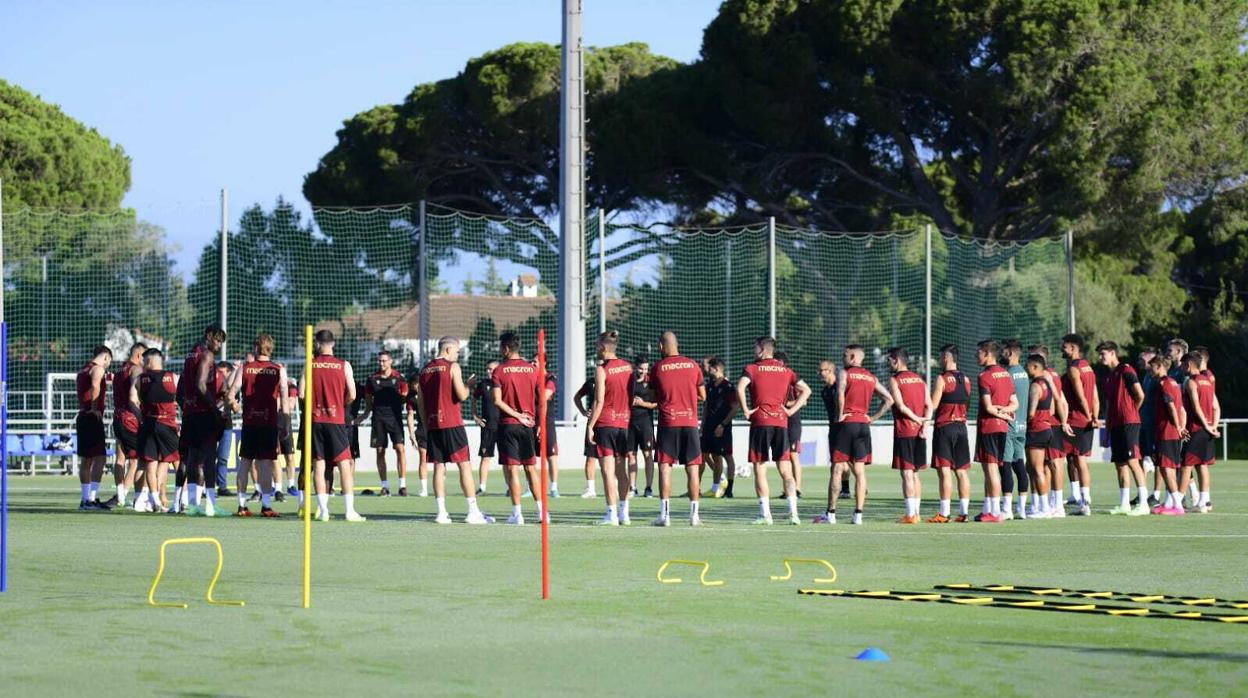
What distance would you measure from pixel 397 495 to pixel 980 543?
10713mm

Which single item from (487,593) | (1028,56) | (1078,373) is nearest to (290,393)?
(1078,373)

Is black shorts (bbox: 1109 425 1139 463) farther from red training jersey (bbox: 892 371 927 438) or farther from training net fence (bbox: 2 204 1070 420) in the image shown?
training net fence (bbox: 2 204 1070 420)

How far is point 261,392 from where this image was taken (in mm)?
18734

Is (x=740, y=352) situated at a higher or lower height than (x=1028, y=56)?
lower

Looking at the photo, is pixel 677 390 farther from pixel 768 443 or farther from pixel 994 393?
pixel 994 393

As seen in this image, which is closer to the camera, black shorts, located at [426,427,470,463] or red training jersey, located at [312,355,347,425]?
black shorts, located at [426,427,470,463]

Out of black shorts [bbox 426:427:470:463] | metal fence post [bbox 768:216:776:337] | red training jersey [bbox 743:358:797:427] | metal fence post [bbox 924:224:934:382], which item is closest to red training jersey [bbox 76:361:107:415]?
black shorts [bbox 426:427:470:463]

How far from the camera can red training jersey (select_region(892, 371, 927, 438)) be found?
1809 centimetres

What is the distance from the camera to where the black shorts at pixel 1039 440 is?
1889 centimetres

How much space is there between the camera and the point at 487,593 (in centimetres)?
1130

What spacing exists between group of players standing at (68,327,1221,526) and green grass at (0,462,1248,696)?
3.65 feet

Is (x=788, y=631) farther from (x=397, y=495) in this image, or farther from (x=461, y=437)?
(x=397, y=495)

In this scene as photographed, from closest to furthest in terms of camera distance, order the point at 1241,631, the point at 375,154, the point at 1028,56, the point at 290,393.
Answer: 1. the point at 1241,631
2. the point at 290,393
3. the point at 1028,56
4. the point at 375,154

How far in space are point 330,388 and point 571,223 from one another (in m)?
14.6
